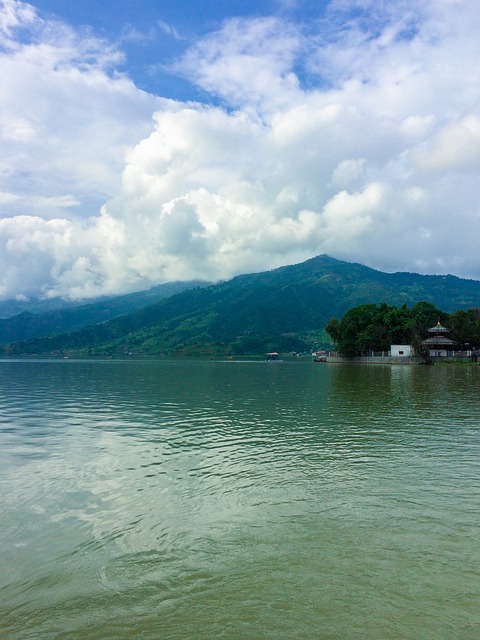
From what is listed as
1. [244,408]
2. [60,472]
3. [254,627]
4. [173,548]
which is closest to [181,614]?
[254,627]

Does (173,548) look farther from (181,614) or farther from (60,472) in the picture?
(60,472)

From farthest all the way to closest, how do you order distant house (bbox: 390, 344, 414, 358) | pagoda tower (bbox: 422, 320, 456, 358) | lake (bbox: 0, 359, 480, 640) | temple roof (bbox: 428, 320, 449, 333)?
temple roof (bbox: 428, 320, 449, 333) → distant house (bbox: 390, 344, 414, 358) → pagoda tower (bbox: 422, 320, 456, 358) → lake (bbox: 0, 359, 480, 640)

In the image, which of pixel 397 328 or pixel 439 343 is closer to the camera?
pixel 439 343

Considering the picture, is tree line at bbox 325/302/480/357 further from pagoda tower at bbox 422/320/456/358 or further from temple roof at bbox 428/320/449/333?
temple roof at bbox 428/320/449/333

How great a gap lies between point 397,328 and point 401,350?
46.1ft

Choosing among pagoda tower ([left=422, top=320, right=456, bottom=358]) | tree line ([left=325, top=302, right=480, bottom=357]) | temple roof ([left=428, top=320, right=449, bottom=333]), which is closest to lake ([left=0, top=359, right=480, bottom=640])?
pagoda tower ([left=422, top=320, right=456, bottom=358])

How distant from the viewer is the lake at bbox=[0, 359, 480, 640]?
1030cm

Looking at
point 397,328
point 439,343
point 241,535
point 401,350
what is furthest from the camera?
point 397,328

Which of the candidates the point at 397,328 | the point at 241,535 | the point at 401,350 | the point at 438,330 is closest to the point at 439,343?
the point at 438,330

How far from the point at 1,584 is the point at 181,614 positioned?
4865 mm

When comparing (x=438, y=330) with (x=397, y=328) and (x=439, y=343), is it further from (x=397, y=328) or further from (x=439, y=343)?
(x=397, y=328)

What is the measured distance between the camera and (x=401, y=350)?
6900 inches

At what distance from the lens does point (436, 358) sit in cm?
17012

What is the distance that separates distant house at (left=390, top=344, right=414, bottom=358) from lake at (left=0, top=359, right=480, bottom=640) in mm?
Result: 147386
